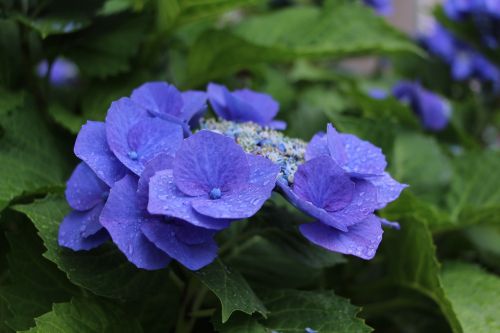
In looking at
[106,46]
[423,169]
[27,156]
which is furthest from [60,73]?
[423,169]

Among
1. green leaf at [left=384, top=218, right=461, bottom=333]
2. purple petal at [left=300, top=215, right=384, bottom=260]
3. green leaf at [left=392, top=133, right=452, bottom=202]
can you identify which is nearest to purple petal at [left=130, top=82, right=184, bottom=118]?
purple petal at [left=300, top=215, right=384, bottom=260]

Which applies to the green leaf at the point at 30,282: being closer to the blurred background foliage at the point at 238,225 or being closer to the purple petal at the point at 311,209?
the blurred background foliage at the point at 238,225

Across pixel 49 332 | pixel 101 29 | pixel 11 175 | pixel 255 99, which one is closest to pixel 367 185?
pixel 255 99

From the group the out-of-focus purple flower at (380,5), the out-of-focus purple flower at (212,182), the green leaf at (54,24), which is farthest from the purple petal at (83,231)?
the out-of-focus purple flower at (380,5)

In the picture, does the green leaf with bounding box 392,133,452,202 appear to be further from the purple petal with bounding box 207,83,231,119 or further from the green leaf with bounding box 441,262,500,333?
the purple petal with bounding box 207,83,231,119

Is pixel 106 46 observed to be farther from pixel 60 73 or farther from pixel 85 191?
pixel 60 73

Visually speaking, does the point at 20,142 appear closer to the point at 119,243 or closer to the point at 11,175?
the point at 11,175

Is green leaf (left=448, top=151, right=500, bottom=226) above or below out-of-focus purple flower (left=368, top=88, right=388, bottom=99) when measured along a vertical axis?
above
